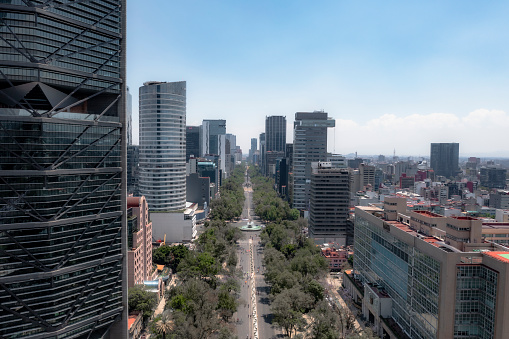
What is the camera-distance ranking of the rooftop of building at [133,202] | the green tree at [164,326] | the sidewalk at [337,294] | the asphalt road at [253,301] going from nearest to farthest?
the green tree at [164,326]
the asphalt road at [253,301]
the sidewalk at [337,294]
the rooftop of building at [133,202]

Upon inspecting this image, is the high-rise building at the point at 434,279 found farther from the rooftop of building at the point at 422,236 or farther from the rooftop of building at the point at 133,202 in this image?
the rooftop of building at the point at 133,202

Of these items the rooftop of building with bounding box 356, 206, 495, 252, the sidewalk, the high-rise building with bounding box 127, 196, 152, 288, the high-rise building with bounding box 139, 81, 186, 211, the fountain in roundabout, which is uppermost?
the high-rise building with bounding box 139, 81, 186, 211

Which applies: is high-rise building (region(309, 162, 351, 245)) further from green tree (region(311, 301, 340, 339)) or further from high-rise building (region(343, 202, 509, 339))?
green tree (region(311, 301, 340, 339))

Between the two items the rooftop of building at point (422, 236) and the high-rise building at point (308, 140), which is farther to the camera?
the high-rise building at point (308, 140)

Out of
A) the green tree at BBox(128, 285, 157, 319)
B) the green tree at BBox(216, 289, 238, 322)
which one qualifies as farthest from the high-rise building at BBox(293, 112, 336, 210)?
the green tree at BBox(128, 285, 157, 319)

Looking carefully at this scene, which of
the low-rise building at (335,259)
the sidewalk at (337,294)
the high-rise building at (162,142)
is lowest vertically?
the sidewalk at (337,294)

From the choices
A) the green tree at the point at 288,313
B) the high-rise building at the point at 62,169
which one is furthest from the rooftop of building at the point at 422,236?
the high-rise building at the point at 62,169

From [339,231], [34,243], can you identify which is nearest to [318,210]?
[339,231]

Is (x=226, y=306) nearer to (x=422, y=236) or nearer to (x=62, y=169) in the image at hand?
(x=422, y=236)
